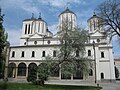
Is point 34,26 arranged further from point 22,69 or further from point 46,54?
point 22,69

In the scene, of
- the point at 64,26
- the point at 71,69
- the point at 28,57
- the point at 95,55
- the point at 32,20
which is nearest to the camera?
the point at 71,69

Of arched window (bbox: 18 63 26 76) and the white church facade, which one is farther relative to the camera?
arched window (bbox: 18 63 26 76)

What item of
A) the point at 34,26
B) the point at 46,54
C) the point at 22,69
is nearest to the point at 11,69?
the point at 22,69

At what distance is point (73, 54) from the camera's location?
26.7m

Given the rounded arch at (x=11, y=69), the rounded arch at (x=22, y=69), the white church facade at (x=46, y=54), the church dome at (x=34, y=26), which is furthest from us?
the church dome at (x=34, y=26)

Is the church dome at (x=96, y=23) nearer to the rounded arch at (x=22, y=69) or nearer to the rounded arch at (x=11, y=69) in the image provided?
the rounded arch at (x=22, y=69)

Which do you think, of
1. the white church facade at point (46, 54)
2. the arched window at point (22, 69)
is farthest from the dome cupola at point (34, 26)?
the arched window at point (22, 69)

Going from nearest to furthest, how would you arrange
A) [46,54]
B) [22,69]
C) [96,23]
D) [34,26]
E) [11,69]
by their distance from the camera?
A: [96,23], [46,54], [22,69], [11,69], [34,26]

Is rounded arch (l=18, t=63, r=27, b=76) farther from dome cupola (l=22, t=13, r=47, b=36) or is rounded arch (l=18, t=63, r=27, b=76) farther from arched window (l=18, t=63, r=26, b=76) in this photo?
dome cupola (l=22, t=13, r=47, b=36)

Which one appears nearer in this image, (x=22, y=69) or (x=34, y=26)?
(x=22, y=69)

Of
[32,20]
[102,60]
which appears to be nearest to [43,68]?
[102,60]

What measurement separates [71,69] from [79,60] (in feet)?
6.96

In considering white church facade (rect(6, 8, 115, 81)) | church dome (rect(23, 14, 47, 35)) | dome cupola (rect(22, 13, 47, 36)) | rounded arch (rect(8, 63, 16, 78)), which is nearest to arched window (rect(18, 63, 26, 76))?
white church facade (rect(6, 8, 115, 81))

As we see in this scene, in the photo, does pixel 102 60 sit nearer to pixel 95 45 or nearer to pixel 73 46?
pixel 95 45
